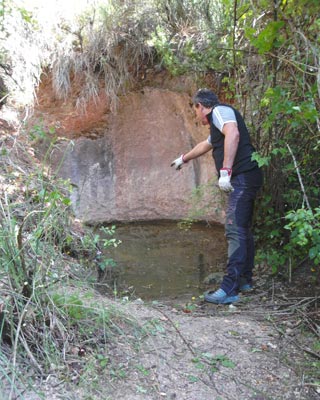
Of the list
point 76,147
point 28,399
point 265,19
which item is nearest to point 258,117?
point 265,19

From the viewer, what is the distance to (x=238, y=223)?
10.8 ft

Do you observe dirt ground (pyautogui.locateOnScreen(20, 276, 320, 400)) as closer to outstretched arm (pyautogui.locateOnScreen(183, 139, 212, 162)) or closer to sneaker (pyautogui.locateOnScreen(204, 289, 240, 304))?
sneaker (pyautogui.locateOnScreen(204, 289, 240, 304))

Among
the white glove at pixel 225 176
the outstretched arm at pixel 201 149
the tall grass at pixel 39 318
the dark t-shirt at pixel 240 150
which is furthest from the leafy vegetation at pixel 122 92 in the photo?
the outstretched arm at pixel 201 149

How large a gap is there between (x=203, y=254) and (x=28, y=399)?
314cm

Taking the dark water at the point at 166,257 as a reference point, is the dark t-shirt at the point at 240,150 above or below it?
above

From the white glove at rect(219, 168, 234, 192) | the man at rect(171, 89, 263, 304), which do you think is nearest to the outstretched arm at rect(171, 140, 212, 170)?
the man at rect(171, 89, 263, 304)

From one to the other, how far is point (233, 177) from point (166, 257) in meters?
1.65

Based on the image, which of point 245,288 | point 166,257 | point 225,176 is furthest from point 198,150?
point 166,257

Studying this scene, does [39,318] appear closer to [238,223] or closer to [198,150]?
[238,223]

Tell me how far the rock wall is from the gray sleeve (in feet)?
8.98

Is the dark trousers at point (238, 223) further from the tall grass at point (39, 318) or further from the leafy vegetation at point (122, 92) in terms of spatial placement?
the tall grass at point (39, 318)

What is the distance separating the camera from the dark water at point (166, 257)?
3.96 meters

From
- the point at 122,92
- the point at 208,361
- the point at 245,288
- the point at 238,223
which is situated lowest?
the point at 245,288

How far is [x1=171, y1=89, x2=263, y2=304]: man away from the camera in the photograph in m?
3.24
